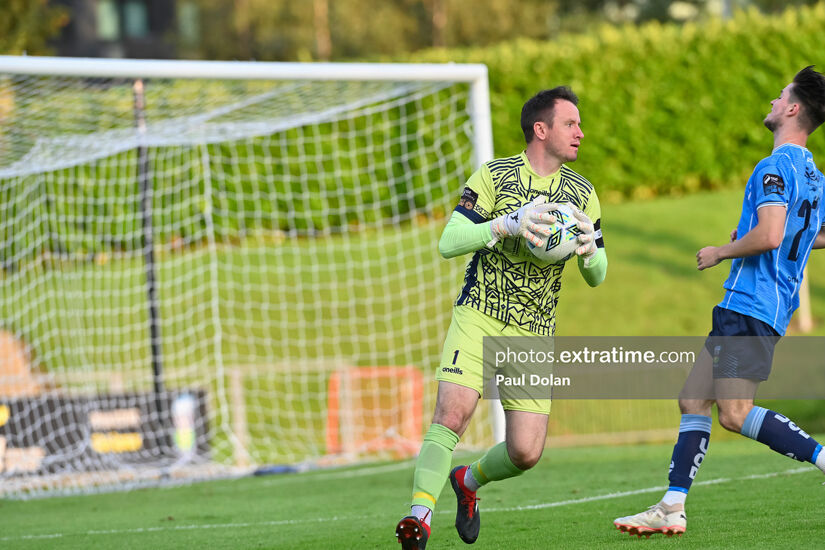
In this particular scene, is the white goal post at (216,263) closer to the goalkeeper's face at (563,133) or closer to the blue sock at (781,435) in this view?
the goalkeeper's face at (563,133)

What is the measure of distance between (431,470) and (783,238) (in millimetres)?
1947

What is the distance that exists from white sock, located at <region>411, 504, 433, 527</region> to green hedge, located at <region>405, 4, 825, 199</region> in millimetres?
17582

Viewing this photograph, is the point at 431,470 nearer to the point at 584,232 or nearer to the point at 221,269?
the point at 584,232

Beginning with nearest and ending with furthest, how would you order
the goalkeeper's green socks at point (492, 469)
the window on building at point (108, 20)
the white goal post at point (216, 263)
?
the goalkeeper's green socks at point (492, 469) < the white goal post at point (216, 263) < the window on building at point (108, 20)

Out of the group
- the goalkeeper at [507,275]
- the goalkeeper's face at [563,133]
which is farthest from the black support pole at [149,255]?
the goalkeeper's face at [563,133]

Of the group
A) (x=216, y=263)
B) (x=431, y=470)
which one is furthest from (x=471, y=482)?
(x=216, y=263)

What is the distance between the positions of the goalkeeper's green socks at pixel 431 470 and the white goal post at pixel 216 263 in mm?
5192

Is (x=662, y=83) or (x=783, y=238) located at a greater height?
(x=662, y=83)

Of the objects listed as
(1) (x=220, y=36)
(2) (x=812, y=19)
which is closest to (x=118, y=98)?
(2) (x=812, y=19)

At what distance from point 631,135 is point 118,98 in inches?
528

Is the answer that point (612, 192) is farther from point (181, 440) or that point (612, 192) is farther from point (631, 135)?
point (181, 440)

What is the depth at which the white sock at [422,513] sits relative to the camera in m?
4.51

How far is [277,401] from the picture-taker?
14.7 m

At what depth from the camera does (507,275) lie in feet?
16.4
